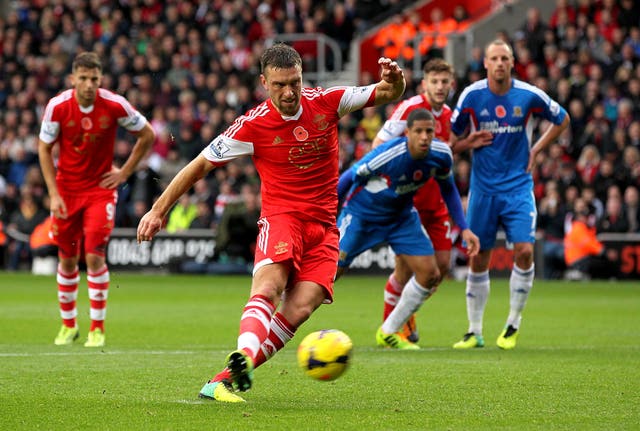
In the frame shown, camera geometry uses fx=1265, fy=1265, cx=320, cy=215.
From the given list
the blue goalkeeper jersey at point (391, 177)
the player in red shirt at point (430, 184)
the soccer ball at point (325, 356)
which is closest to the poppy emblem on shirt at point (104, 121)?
the blue goalkeeper jersey at point (391, 177)

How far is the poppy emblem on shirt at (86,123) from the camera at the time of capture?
11984 millimetres

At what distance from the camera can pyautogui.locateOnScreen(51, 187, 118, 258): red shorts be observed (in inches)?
470

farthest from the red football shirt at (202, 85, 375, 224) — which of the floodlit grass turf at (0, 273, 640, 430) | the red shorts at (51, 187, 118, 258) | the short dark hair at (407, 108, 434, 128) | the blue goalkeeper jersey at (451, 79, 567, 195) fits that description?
the red shorts at (51, 187, 118, 258)

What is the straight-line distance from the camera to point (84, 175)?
1211cm

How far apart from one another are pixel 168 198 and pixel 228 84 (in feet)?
76.4

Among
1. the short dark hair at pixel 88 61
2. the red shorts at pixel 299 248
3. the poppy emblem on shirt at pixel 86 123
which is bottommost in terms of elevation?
the red shorts at pixel 299 248

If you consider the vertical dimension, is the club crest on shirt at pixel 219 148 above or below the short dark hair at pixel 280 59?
below

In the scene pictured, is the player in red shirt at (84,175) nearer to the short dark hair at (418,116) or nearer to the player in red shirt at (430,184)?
the player in red shirt at (430,184)

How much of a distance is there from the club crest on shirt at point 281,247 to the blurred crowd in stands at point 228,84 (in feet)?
53.1

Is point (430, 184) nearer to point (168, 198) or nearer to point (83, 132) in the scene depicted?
point (83, 132)

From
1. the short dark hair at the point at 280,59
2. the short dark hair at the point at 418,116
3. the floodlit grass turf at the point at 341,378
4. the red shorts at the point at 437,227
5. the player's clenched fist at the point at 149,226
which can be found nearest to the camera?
the floodlit grass turf at the point at 341,378

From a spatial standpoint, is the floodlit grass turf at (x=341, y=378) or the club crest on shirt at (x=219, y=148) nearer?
the floodlit grass turf at (x=341, y=378)

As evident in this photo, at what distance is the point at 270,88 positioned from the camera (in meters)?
7.66

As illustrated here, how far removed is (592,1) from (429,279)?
17.0 metres
